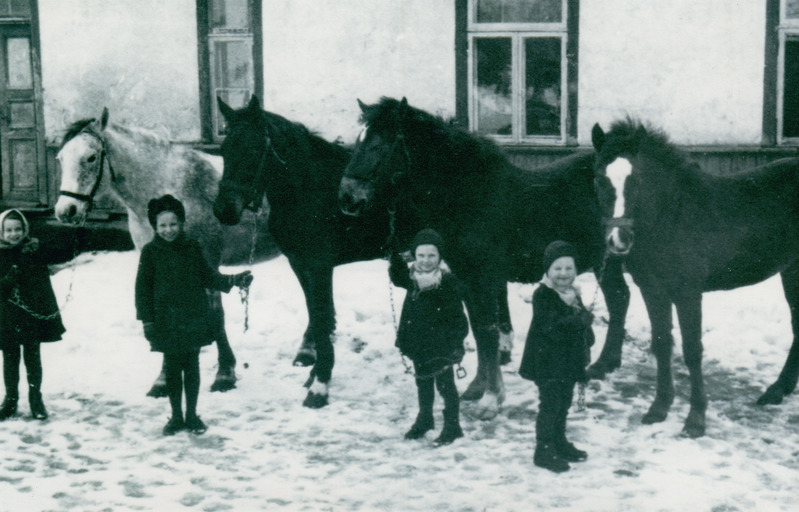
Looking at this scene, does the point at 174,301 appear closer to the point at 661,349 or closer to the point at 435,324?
the point at 435,324

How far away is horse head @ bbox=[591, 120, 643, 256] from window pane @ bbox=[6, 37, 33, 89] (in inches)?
361

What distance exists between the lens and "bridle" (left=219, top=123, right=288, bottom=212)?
562 cm

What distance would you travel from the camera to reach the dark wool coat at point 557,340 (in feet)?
14.5

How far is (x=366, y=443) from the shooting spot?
4965 mm

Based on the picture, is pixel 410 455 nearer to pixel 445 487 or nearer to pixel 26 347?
pixel 445 487

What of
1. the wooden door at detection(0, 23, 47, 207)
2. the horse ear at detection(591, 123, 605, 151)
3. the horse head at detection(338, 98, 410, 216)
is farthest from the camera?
the wooden door at detection(0, 23, 47, 207)

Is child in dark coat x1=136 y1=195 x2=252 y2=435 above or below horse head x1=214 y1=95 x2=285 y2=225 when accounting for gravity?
below

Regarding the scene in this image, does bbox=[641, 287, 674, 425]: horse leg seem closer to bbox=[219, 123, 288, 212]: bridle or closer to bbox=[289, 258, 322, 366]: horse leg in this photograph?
bbox=[289, 258, 322, 366]: horse leg

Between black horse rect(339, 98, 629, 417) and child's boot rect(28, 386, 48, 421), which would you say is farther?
child's boot rect(28, 386, 48, 421)

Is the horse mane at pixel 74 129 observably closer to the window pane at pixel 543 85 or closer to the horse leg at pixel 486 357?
the horse leg at pixel 486 357

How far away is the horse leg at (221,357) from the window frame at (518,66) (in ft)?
14.9

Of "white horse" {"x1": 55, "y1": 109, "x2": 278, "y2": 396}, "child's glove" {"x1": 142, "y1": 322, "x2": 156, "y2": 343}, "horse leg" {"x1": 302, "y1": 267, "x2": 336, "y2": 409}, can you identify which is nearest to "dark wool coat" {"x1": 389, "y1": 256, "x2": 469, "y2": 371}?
"horse leg" {"x1": 302, "y1": 267, "x2": 336, "y2": 409}

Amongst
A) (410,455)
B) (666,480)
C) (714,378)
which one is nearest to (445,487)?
(410,455)

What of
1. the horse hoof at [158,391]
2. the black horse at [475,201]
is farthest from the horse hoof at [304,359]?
the black horse at [475,201]
